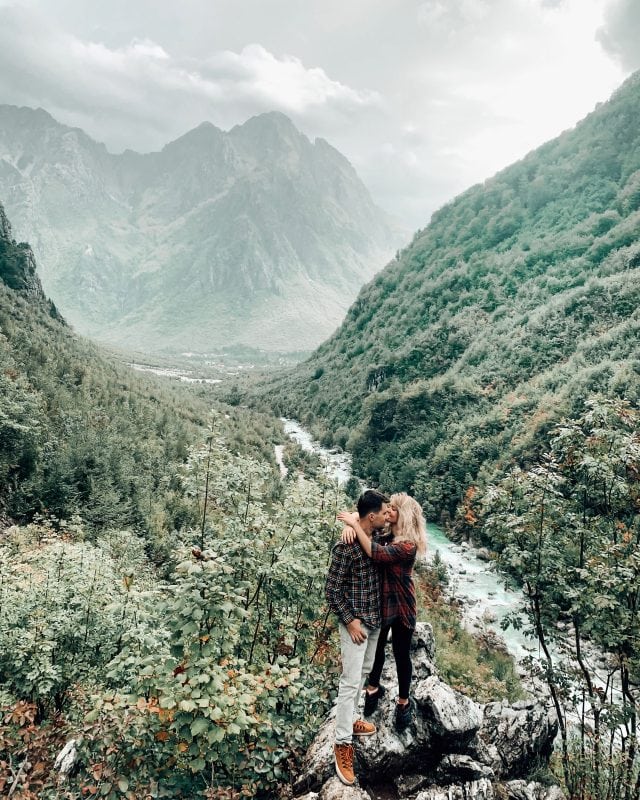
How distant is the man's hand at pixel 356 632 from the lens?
433 centimetres

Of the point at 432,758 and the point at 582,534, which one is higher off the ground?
the point at 582,534

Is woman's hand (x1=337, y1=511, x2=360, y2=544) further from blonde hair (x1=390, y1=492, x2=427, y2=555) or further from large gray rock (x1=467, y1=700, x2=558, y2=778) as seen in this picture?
large gray rock (x1=467, y1=700, x2=558, y2=778)

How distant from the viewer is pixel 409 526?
4.55 metres

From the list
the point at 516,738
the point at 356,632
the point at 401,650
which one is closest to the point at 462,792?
the point at 401,650

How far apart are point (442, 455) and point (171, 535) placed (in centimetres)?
2074

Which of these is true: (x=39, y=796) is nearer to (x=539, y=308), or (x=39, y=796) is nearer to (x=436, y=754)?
(x=436, y=754)

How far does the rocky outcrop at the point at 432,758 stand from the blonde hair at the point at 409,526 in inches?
85.4

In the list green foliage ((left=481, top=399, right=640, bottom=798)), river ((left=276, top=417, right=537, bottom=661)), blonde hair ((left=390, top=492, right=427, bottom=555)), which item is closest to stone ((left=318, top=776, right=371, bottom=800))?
blonde hair ((left=390, top=492, right=427, bottom=555))

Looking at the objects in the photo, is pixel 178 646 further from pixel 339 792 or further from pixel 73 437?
pixel 73 437

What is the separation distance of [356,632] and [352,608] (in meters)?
0.21

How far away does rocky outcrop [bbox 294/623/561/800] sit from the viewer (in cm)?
463

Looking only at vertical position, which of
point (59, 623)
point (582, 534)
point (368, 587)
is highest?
point (368, 587)

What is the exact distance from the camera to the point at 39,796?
167 inches

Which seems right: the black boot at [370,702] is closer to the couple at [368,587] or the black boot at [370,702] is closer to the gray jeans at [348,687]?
the couple at [368,587]
